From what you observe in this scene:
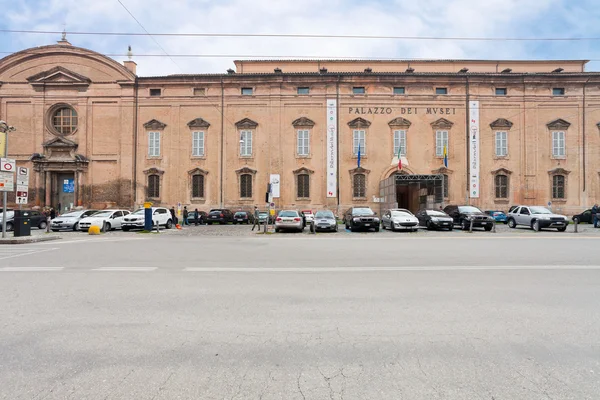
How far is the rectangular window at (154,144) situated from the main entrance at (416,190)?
22.3 metres

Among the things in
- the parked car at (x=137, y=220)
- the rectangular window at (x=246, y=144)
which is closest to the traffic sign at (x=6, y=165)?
the parked car at (x=137, y=220)

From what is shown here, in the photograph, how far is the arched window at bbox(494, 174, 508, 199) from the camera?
35406 millimetres

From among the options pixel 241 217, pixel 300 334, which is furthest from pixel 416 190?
pixel 300 334

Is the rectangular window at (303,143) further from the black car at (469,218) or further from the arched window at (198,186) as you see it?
the black car at (469,218)

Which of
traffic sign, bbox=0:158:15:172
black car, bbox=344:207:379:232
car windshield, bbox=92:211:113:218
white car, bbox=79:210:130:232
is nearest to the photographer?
traffic sign, bbox=0:158:15:172

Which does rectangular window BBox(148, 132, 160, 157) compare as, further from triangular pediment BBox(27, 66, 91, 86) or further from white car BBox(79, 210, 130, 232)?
white car BBox(79, 210, 130, 232)

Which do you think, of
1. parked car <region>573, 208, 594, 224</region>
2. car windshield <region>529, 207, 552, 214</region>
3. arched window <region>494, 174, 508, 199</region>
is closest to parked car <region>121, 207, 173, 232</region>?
car windshield <region>529, 207, 552, 214</region>

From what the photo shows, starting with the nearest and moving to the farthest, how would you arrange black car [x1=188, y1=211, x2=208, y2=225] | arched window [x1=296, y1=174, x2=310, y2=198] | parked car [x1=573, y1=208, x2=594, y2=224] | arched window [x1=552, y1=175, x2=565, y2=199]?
parked car [x1=573, y1=208, x2=594, y2=224] < black car [x1=188, y1=211, x2=208, y2=225] < arched window [x1=552, y1=175, x2=565, y2=199] < arched window [x1=296, y1=174, x2=310, y2=198]

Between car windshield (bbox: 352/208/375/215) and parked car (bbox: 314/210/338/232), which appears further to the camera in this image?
car windshield (bbox: 352/208/375/215)

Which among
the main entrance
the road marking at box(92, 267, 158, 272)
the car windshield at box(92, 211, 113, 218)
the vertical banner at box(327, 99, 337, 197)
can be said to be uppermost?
the vertical banner at box(327, 99, 337, 197)

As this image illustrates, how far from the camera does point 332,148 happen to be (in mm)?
35500

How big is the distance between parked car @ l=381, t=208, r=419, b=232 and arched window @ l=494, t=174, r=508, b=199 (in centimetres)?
1687

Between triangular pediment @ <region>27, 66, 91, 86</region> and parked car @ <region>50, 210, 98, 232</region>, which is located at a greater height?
triangular pediment @ <region>27, 66, 91, 86</region>

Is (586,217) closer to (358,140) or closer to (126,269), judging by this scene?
(358,140)
